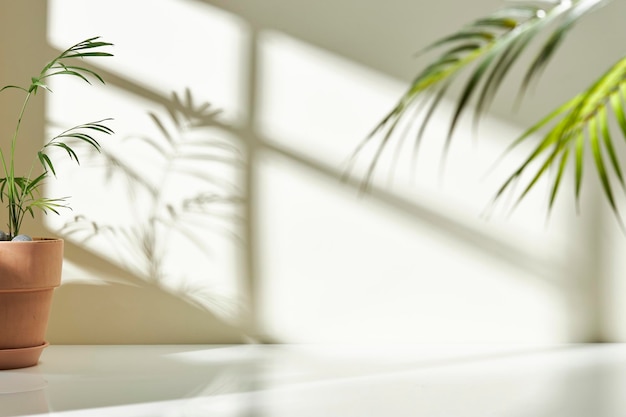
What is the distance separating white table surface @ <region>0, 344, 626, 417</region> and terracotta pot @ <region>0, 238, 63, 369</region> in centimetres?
7

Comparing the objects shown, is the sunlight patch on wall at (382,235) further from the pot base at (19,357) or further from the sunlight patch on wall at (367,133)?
the pot base at (19,357)

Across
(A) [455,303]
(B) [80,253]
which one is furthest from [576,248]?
(B) [80,253]

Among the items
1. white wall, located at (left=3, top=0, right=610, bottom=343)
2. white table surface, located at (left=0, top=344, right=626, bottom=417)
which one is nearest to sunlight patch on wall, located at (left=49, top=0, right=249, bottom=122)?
white wall, located at (left=3, top=0, right=610, bottom=343)

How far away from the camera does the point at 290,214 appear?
3.21 m

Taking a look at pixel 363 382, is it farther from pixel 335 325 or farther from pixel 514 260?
pixel 514 260

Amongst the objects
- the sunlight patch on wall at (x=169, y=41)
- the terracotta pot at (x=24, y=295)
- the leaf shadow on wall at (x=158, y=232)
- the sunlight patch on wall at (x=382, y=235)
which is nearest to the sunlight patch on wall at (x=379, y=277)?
the sunlight patch on wall at (x=382, y=235)

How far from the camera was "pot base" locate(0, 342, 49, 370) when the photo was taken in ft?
8.91

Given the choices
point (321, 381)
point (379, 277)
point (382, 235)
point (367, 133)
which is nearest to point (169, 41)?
point (367, 133)

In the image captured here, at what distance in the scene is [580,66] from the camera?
317cm

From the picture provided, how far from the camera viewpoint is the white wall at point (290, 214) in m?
3.19

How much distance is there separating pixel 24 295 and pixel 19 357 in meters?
0.21

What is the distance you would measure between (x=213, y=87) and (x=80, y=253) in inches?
32.2

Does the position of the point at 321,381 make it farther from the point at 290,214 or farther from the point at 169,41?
the point at 169,41

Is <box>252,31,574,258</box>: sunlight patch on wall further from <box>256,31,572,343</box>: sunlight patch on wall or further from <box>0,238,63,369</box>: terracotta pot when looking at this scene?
<box>0,238,63,369</box>: terracotta pot
